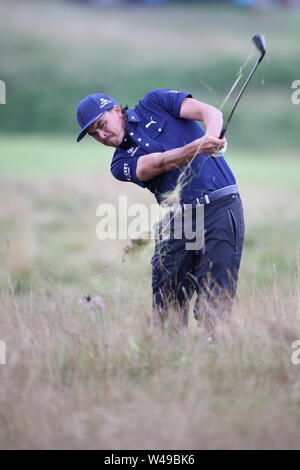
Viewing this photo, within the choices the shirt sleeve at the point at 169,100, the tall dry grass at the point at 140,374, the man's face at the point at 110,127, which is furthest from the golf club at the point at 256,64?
the tall dry grass at the point at 140,374

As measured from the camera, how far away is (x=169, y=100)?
6.45 m

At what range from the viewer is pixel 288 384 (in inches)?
206

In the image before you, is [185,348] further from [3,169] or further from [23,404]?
→ [3,169]

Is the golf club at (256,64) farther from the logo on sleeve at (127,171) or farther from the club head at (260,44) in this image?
the logo on sleeve at (127,171)

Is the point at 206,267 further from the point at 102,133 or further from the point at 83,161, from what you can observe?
the point at 83,161

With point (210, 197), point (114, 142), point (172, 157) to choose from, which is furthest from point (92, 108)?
point (210, 197)

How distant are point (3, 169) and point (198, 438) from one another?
20.0 metres

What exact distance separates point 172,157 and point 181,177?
29 cm

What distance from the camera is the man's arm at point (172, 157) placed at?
598 centimetres

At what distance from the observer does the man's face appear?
6500 mm

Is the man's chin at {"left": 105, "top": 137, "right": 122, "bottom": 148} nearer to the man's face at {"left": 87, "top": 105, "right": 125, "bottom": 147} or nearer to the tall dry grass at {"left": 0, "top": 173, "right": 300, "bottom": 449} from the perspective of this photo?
the man's face at {"left": 87, "top": 105, "right": 125, "bottom": 147}

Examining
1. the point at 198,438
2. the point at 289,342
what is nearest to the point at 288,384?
the point at 289,342

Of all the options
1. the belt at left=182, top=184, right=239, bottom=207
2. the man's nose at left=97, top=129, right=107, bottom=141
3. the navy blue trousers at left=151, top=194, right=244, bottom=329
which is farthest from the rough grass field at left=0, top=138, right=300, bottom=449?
the man's nose at left=97, top=129, right=107, bottom=141

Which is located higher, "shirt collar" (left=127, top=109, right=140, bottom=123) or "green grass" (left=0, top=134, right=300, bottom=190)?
"green grass" (left=0, top=134, right=300, bottom=190)
